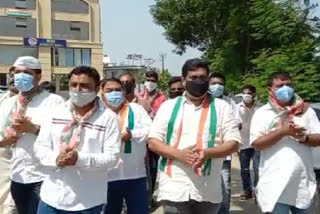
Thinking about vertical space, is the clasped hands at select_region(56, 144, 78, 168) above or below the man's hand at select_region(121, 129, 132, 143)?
below

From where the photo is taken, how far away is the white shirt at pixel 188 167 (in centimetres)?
393

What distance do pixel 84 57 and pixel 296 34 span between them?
172 ft

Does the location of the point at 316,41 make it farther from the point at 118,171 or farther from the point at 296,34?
the point at 118,171

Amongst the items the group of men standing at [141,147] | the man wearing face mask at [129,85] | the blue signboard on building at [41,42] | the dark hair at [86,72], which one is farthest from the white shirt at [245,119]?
the blue signboard on building at [41,42]

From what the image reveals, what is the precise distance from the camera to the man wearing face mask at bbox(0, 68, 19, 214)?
537 centimetres

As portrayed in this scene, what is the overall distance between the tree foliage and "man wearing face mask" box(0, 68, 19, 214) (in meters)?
5.41

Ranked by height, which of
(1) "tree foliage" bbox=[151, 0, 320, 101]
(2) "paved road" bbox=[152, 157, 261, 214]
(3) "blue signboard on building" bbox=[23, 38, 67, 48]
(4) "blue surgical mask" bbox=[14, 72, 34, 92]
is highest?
(3) "blue signboard on building" bbox=[23, 38, 67, 48]

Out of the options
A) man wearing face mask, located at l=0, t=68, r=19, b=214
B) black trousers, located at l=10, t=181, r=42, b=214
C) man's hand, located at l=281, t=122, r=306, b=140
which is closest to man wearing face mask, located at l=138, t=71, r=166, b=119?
man wearing face mask, located at l=0, t=68, r=19, b=214

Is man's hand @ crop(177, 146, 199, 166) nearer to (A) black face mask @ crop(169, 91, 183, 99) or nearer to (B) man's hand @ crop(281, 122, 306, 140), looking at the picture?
(B) man's hand @ crop(281, 122, 306, 140)

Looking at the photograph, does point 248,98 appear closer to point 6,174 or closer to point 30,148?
point 6,174

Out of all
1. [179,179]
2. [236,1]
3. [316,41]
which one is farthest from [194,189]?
[236,1]

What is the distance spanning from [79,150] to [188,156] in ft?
2.27

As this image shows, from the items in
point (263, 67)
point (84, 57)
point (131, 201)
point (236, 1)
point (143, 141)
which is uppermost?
point (84, 57)

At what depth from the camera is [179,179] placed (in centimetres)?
395
